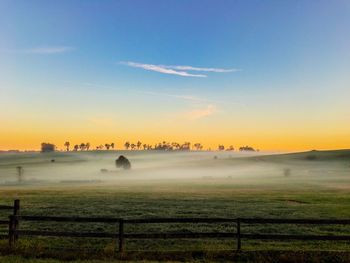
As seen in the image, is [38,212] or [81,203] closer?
[38,212]

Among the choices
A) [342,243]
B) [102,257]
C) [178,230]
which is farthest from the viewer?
[178,230]

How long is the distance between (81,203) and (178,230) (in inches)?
769

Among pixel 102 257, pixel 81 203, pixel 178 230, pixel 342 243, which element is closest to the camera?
pixel 102 257

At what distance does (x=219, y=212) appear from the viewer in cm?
3581

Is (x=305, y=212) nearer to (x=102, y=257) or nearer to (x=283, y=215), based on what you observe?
(x=283, y=215)

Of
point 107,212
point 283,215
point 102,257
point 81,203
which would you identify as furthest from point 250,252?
point 81,203

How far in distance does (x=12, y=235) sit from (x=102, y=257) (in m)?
4.51

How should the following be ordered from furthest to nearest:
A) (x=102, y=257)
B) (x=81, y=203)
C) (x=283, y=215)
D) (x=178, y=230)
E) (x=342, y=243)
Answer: (x=81, y=203) < (x=283, y=215) < (x=178, y=230) < (x=342, y=243) < (x=102, y=257)

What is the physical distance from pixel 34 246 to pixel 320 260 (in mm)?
12066

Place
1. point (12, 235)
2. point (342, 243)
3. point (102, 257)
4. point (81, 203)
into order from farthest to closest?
point (81, 203)
point (342, 243)
point (12, 235)
point (102, 257)

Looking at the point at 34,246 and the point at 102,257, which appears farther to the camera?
the point at 34,246

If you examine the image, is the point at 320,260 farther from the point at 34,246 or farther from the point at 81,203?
the point at 81,203

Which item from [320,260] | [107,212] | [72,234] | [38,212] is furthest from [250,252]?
[38,212]

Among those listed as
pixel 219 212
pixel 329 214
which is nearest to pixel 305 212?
pixel 329 214
